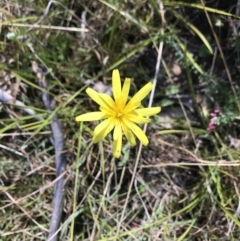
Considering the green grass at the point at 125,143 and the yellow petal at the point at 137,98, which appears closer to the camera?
the yellow petal at the point at 137,98

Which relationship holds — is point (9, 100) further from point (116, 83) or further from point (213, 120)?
point (213, 120)

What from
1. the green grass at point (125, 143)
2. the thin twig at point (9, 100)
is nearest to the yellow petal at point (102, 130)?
the green grass at point (125, 143)

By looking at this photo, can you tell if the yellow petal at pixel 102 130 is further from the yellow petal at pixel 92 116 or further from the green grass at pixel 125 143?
the green grass at pixel 125 143

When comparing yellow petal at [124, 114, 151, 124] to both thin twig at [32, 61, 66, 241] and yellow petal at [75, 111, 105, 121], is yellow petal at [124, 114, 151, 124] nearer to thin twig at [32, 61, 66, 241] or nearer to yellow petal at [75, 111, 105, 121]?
yellow petal at [75, 111, 105, 121]

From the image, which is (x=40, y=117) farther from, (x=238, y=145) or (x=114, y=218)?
(x=238, y=145)

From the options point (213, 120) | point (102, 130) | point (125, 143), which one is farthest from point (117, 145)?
point (213, 120)

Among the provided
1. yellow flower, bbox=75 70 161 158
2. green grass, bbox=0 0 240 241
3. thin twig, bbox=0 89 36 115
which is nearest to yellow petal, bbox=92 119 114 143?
yellow flower, bbox=75 70 161 158

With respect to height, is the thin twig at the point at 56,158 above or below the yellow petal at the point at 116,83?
below
